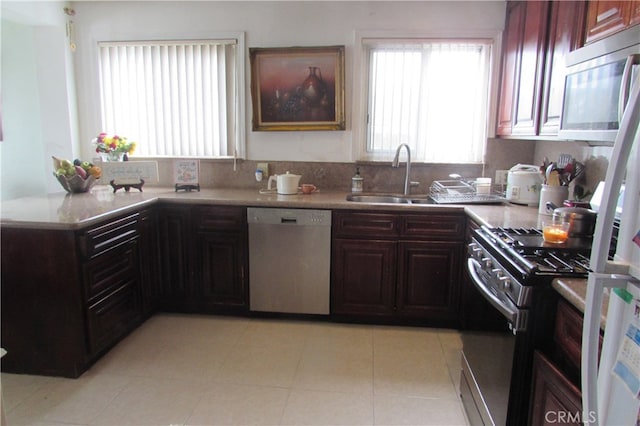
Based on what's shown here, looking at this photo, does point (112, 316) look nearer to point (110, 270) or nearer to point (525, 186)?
point (110, 270)

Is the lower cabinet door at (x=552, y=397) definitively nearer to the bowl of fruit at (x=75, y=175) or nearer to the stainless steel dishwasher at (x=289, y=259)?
the stainless steel dishwasher at (x=289, y=259)

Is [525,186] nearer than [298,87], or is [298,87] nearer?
[525,186]

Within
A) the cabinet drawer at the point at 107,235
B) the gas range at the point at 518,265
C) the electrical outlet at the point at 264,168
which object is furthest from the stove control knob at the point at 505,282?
the electrical outlet at the point at 264,168

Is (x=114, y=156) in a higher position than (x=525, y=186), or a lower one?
higher

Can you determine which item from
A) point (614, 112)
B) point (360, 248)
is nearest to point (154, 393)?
point (360, 248)

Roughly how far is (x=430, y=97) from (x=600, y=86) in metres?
1.65

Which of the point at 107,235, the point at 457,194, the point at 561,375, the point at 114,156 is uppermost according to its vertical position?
the point at 114,156

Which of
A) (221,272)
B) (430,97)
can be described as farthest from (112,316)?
(430,97)

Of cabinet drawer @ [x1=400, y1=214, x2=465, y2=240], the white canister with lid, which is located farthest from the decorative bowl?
the white canister with lid

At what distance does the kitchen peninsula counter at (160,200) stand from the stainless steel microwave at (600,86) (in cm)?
58

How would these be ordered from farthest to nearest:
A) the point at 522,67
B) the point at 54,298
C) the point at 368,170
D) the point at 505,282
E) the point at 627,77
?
the point at 368,170, the point at 522,67, the point at 54,298, the point at 505,282, the point at 627,77

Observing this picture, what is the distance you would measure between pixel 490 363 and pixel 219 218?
1962mm

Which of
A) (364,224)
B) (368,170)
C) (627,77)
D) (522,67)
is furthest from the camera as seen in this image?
(368,170)

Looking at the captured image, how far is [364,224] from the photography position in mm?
2803
